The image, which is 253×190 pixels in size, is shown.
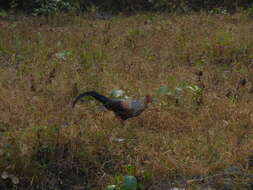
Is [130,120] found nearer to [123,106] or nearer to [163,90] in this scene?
[123,106]

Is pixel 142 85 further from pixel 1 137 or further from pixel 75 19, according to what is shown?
pixel 75 19

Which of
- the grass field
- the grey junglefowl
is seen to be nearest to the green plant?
the grass field

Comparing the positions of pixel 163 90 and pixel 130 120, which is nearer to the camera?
pixel 130 120

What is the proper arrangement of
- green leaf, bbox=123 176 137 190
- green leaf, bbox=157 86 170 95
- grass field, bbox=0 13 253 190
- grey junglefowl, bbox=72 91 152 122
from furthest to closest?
green leaf, bbox=157 86 170 95
grey junglefowl, bbox=72 91 152 122
grass field, bbox=0 13 253 190
green leaf, bbox=123 176 137 190

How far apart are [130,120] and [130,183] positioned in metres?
1.31

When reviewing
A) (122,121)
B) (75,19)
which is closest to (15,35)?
(75,19)

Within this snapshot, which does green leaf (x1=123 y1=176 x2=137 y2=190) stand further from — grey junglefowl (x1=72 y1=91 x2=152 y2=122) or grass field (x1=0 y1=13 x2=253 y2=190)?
grey junglefowl (x1=72 y1=91 x2=152 y2=122)

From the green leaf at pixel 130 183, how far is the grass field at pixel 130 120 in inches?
6.0

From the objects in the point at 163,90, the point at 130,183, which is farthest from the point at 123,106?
the point at 130,183

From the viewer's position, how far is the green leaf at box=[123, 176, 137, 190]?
317 centimetres

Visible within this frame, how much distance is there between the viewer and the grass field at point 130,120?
11.6ft

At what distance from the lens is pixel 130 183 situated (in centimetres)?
318

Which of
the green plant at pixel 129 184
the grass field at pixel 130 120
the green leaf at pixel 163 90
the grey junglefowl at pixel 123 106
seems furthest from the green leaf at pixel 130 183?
the green leaf at pixel 163 90

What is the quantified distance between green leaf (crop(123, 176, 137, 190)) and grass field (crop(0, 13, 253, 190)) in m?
0.15
